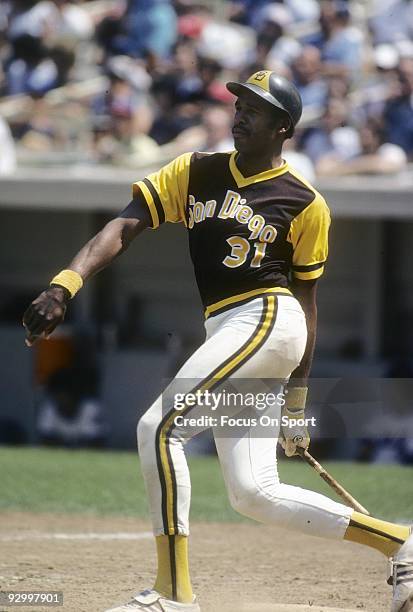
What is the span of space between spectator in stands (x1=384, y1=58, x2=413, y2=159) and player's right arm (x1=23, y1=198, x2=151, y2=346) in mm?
6389

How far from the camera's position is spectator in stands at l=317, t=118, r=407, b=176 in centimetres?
1030

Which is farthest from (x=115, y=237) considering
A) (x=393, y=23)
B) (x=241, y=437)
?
(x=393, y=23)

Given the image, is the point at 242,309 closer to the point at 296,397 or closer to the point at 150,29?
the point at 296,397

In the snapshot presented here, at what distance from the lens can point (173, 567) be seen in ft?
13.7

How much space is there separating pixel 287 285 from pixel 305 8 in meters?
8.47

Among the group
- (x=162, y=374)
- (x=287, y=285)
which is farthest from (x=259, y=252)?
(x=162, y=374)

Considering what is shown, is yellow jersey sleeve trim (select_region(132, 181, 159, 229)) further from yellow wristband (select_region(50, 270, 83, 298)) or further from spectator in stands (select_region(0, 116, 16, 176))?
spectator in stands (select_region(0, 116, 16, 176))

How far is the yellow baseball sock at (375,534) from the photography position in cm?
433

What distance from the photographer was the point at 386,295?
11.8m

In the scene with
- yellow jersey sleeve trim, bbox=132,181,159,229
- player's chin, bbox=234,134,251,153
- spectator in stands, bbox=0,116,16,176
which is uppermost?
spectator in stands, bbox=0,116,16,176

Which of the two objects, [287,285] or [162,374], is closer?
[287,285]

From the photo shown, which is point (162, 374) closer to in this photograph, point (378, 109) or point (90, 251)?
point (378, 109)

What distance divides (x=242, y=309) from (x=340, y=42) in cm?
763

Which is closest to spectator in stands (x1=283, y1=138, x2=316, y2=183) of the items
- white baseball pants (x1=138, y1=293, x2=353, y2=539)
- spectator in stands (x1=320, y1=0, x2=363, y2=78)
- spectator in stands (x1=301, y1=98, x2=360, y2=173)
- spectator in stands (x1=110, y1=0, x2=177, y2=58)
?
spectator in stands (x1=301, y1=98, x2=360, y2=173)
